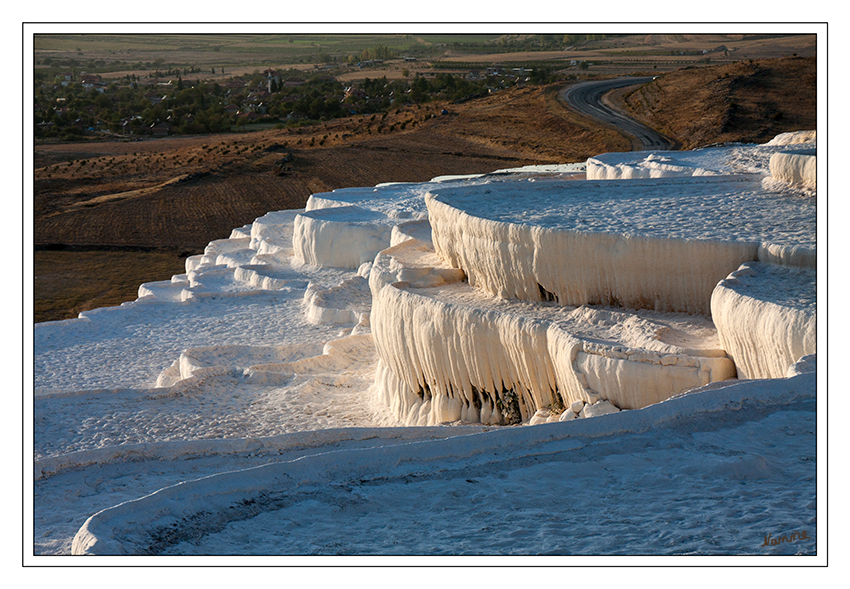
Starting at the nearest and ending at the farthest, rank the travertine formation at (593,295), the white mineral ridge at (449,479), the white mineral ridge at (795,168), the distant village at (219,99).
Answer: the white mineral ridge at (449,479) → the travertine formation at (593,295) → the white mineral ridge at (795,168) → the distant village at (219,99)

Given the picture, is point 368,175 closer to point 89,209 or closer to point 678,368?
point 89,209

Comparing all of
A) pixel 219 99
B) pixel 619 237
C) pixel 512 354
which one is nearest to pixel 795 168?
pixel 619 237

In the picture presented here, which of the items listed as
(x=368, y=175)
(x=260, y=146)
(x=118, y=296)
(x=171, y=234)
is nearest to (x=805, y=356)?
(x=118, y=296)

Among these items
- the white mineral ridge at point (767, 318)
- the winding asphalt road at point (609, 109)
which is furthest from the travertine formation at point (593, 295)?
the winding asphalt road at point (609, 109)
